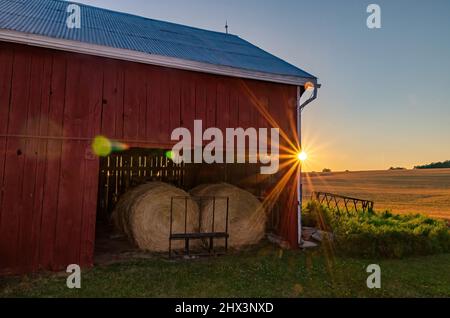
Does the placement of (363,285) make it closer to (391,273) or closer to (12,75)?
(391,273)

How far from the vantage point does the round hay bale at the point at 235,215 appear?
8.08m

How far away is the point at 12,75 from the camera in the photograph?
5691 millimetres

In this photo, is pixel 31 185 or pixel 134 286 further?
pixel 31 185

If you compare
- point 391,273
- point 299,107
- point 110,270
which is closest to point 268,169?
point 299,107

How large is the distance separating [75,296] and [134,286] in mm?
852

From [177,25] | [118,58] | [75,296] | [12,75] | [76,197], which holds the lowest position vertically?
[75,296]

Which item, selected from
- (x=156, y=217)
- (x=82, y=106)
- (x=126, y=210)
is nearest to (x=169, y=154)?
(x=126, y=210)

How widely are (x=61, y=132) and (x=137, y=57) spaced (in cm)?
194

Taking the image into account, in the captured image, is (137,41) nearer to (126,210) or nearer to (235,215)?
(126,210)

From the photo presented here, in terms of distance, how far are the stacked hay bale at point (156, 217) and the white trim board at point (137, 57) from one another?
296 cm

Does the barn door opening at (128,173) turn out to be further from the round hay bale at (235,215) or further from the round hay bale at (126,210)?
the round hay bale at (235,215)

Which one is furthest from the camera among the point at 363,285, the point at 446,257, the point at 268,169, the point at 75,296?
the point at 268,169

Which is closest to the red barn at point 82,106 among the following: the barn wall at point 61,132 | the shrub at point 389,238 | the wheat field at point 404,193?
the barn wall at point 61,132

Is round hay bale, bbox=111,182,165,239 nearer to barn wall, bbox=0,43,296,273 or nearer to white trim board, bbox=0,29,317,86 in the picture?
barn wall, bbox=0,43,296,273
